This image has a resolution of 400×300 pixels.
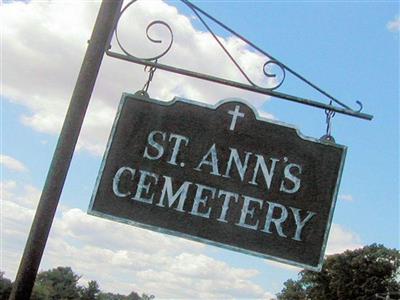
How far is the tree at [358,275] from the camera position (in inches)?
2491

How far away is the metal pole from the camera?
10.8ft

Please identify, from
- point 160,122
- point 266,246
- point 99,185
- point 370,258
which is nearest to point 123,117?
point 160,122

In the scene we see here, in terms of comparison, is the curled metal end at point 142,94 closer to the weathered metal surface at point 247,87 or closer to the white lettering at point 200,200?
the weathered metal surface at point 247,87

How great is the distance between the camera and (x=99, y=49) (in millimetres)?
3736

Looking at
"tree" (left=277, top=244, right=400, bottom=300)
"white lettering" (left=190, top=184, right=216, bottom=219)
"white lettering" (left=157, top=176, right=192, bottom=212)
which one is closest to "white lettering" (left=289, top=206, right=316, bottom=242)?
"white lettering" (left=190, top=184, right=216, bottom=219)

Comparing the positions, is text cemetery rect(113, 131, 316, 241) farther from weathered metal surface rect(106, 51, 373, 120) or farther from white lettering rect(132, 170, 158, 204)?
weathered metal surface rect(106, 51, 373, 120)

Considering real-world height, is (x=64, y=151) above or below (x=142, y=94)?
below

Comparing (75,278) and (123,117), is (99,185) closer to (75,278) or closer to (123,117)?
(123,117)

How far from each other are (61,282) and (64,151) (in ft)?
434

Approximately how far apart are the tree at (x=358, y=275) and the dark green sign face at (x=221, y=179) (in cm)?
6110

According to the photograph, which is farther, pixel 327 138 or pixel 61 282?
pixel 61 282

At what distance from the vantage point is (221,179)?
3.51 metres

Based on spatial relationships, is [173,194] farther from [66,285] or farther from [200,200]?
[66,285]

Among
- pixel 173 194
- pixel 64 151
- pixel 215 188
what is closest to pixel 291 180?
pixel 215 188
